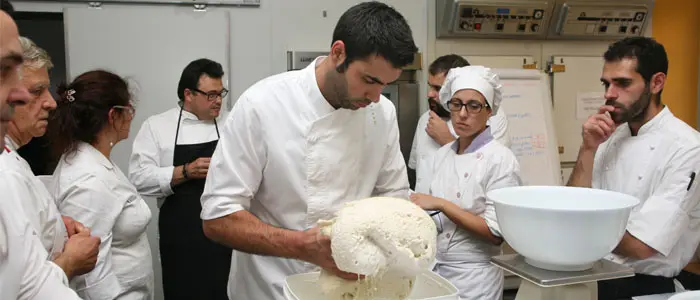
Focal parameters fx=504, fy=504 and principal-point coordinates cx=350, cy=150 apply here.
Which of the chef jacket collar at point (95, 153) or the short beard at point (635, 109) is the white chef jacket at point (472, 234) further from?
the chef jacket collar at point (95, 153)

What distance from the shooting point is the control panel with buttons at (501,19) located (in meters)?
3.30

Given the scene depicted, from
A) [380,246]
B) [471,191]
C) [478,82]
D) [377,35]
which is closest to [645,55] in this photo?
[478,82]

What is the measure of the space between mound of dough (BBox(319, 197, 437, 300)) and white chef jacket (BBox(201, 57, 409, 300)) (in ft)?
0.77

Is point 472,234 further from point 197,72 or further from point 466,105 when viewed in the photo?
point 197,72

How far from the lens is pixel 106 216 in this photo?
5.84ft

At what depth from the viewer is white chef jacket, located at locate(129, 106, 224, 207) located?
2.61 m

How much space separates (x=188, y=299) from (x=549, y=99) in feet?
8.60

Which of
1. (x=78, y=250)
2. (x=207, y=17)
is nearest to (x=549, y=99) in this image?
(x=207, y=17)

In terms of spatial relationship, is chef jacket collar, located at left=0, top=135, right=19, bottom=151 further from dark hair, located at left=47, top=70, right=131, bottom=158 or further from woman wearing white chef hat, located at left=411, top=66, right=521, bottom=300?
woman wearing white chef hat, located at left=411, top=66, right=521, bottom=300

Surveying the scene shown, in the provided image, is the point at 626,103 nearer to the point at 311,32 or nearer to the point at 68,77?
the point at 311,32

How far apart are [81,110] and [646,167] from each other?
203cm

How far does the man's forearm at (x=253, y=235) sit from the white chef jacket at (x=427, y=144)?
1192mm

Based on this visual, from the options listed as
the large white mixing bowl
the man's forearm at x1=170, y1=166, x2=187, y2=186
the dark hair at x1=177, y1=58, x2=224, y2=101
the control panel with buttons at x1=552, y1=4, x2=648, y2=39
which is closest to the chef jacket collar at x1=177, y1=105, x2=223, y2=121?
the dark hair at x1=177, y1=58, x2=224, y2=101

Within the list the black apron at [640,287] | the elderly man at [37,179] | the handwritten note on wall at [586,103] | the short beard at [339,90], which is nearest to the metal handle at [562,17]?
the handwritten note on wall at [586,103]
